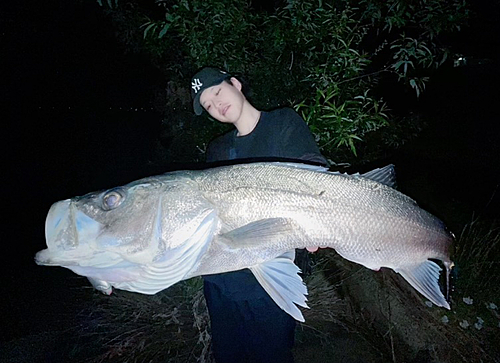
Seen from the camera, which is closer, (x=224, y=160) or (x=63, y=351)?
(x=224, y=160)

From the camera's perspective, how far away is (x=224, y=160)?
92.0 inches

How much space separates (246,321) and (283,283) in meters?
0.53

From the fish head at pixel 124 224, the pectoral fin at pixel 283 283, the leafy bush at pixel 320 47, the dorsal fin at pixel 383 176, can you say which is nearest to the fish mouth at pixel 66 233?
the fish head at pixel 124 224

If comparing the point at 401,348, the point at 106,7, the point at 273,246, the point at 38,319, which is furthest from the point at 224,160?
the point at 106,7

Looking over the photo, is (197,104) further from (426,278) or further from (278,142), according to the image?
(426,278)

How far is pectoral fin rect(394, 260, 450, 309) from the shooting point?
1.90 m

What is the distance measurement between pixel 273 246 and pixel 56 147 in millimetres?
13087

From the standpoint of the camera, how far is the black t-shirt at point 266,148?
6.82 ft

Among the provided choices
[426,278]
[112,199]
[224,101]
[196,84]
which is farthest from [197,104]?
[426,278]

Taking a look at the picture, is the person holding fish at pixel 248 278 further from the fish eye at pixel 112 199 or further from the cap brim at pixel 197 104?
the fish eye at pixel 112 199

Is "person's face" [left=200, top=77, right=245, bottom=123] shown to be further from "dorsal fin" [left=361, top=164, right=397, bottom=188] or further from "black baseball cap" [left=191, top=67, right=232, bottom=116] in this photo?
"dorsal fin" [left=361, top=164, right=397, bottom=188]

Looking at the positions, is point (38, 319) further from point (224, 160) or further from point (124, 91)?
point (124, 91)

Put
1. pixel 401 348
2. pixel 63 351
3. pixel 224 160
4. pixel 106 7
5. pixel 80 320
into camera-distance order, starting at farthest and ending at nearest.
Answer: pixel 106 7
pixel 80 320
pixel 63 351
pixel 401 348
pixel 224 160

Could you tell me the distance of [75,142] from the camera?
13.0m
